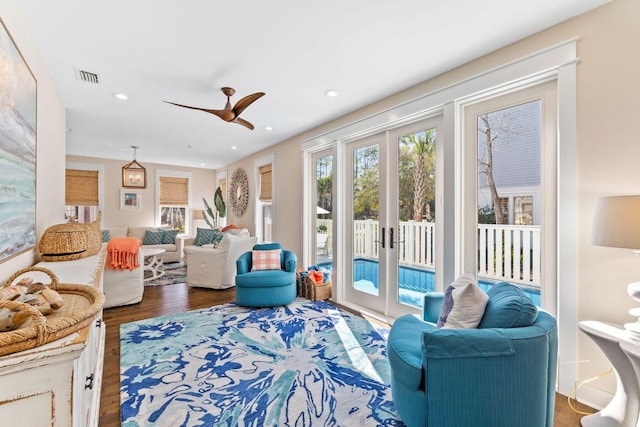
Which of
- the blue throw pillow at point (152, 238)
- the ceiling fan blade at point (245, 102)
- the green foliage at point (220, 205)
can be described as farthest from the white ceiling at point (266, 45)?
the blue throw pillow at point (152, 238)

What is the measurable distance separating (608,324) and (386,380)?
4.63ft

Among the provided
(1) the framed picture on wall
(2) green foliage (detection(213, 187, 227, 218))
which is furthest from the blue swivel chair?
(1) the framed picture on wall

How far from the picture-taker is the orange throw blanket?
3.79 meters

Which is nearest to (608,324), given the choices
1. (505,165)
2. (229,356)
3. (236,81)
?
(505,165)

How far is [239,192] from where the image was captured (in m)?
6.97

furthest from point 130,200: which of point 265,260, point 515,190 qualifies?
point 515,190

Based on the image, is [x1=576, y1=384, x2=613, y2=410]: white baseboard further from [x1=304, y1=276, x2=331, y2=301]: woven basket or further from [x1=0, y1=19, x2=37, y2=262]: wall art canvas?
[x1=0, y1=19, x2=37, y2=262]: wall art canvas

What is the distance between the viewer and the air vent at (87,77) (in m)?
2.72

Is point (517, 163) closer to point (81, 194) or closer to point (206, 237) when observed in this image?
point (206, 237)

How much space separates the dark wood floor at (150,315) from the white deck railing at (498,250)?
87 centimetres

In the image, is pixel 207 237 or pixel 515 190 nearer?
pixel 515 190

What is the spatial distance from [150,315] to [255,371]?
77.4 inches

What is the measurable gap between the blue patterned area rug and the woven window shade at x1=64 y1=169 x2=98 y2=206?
501cm

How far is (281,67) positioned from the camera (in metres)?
2.62
